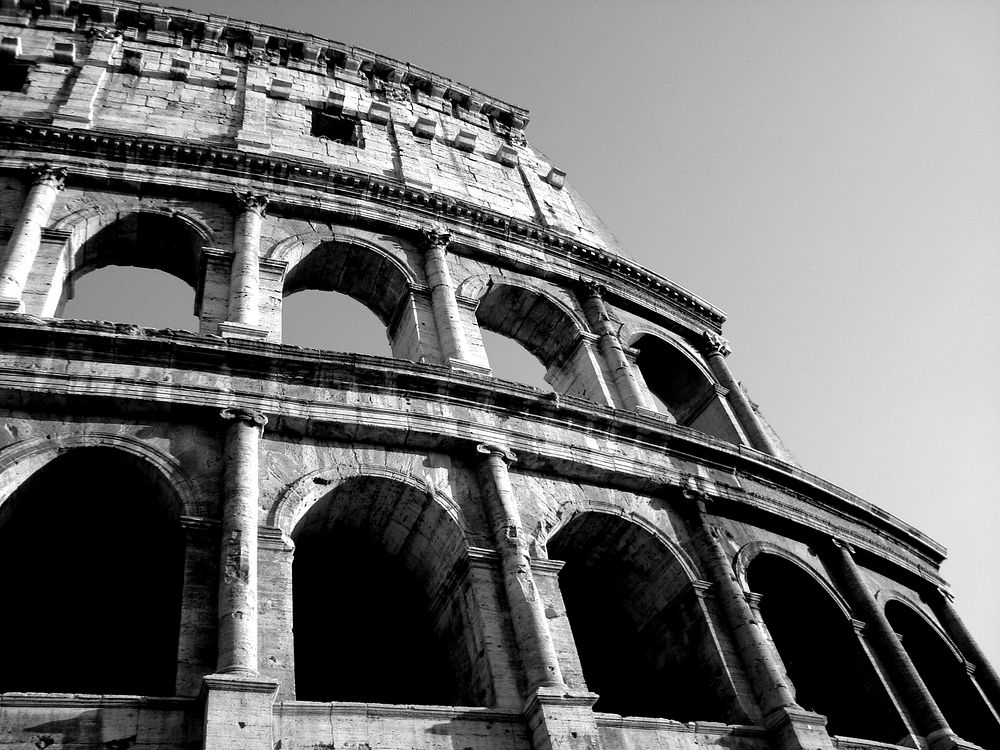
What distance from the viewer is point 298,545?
9.44m

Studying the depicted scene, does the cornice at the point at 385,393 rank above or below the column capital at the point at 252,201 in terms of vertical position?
below

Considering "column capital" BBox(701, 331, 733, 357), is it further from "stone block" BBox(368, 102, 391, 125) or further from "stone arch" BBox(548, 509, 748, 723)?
"stone block" BBox(368, 102, 391, 125)

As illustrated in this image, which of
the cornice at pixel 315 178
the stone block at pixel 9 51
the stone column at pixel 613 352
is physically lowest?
the stone column at pixel 613 352

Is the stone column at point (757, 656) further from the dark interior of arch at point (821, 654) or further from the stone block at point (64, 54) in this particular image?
the stone block at point (64, 54)

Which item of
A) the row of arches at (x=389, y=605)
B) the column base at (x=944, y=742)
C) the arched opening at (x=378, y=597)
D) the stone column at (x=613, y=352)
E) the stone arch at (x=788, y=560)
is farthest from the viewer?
the stone column at (x=613, y=352)

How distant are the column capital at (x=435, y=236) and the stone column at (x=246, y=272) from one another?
7.76 ft

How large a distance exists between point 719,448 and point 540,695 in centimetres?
511

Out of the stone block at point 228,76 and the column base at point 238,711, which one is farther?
the stone block at point 228,76

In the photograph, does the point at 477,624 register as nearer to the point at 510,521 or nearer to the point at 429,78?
the point at 510,521

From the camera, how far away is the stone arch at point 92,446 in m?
7.89

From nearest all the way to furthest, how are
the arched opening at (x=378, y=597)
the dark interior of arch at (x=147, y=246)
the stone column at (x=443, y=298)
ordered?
1. the arched opening at (x=378, y=597)
2. the stone column at (x=443, y=298)
3. the dark interior of arch at (x=147, y=246)

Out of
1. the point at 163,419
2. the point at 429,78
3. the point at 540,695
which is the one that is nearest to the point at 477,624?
the point at 540,695

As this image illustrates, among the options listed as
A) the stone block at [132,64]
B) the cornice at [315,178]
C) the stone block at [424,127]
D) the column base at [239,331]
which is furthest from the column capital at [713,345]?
the stone block at [132,64]

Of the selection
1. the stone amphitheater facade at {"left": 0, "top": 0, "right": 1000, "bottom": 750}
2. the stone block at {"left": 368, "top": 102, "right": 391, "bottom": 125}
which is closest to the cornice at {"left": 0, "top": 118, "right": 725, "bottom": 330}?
the stone amphitheater facade at {"left": 0, "top": 0, "right": 1000, "bottom": 750}
